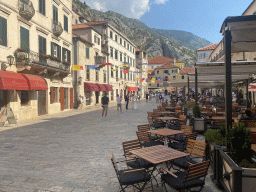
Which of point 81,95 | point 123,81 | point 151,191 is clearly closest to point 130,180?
point 151,191

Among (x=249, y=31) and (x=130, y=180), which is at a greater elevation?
(x=249, y=31)

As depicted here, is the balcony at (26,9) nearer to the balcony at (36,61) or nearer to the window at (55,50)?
the balcony at (36,61)

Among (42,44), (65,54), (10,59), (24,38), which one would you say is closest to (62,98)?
(65,54)

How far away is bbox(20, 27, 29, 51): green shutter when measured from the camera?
15.2m

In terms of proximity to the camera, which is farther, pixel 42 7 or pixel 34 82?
pixel 42 7

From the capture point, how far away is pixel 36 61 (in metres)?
16.2

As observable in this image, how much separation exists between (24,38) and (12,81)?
4.41 meters

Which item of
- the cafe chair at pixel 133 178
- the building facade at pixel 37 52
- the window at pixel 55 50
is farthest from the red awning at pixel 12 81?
the cafe chair at pixel 133 178

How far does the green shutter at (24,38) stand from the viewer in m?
15.2

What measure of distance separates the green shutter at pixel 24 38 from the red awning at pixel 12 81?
262 centimetres

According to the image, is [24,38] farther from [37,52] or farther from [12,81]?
[12,81]

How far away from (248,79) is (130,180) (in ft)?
39.6

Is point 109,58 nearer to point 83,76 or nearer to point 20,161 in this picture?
point 83,76

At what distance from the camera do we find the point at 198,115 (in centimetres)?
959
